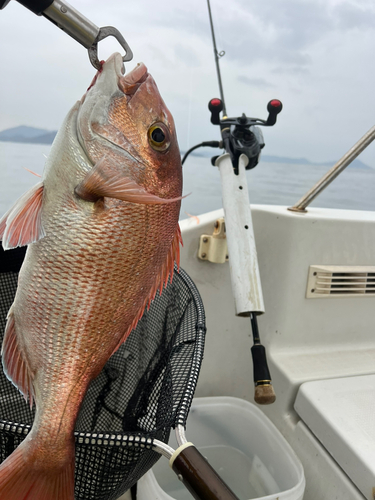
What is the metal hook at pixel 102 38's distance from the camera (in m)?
0.61

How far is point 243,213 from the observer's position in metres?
1.36

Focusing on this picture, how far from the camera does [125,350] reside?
44.6 inches

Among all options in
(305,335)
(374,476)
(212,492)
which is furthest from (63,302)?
(305,335)

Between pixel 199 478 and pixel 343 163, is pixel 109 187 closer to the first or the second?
pixel 199 478

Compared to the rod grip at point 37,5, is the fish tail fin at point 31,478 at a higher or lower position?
lower

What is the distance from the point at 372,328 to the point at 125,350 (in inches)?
54.1

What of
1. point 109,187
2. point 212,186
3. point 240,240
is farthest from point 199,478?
point 212,186

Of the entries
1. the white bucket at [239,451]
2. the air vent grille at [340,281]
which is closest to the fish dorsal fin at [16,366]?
the white bucket at [239,451]

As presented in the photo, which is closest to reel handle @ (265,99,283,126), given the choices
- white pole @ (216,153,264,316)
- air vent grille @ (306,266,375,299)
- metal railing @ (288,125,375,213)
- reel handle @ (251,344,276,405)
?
white pole @ (216,153,264,316)

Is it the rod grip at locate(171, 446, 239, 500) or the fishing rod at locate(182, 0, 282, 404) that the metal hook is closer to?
the rod grip at locate(171, 446, 239, 500)

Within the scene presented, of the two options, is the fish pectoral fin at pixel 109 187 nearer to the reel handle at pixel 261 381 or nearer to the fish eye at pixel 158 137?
the fish eye at pixel 158 137

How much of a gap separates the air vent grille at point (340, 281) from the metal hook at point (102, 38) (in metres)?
1.37

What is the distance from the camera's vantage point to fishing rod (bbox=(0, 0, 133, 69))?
57cm

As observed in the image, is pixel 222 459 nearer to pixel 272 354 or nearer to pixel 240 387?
pixel 240 387
